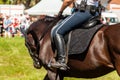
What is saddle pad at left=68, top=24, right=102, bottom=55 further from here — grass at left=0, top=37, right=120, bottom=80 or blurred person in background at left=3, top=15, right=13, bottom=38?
blurred person in background at left=3, top=15, right=13, bottom=38

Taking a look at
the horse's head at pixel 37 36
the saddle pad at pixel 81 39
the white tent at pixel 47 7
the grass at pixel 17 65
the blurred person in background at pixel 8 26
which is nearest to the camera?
the saddle pad at pixel 81 39

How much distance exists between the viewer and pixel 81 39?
685 centimetres

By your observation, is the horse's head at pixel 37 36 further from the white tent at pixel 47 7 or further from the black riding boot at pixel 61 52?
the white tent at pixel 47 7

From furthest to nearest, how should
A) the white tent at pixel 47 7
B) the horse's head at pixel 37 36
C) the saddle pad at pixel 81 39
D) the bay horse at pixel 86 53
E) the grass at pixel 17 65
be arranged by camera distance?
1. the white tent at pixel 47 7
2. the grass at pixel 17 65
3. the horse's head at pixel 37 36
4. the saddle pad at pixel 81 39
5. the bay horse at pixel 86 53

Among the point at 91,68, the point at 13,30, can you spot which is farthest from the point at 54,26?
the point at 13,30

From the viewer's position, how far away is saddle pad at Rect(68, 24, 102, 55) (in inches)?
264

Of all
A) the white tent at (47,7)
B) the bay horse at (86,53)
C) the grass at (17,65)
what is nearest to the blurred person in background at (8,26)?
the white tent at (47,7)

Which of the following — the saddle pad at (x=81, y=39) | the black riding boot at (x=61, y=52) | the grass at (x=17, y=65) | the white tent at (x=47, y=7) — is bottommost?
the white tent at (x=47, y=7)

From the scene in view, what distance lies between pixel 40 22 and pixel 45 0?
27.1 metres

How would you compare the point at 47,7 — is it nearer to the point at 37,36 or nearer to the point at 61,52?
the point at 37,36

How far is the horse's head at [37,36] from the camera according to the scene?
7.64 meters

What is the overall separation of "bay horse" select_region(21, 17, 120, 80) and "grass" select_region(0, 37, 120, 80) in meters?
2.88

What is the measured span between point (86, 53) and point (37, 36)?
1.39 m

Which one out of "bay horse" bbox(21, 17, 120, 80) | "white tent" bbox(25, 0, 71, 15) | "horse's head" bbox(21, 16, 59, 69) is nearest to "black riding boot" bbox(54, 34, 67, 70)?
"bay horse" bbox(21, 17, 120, 80)
